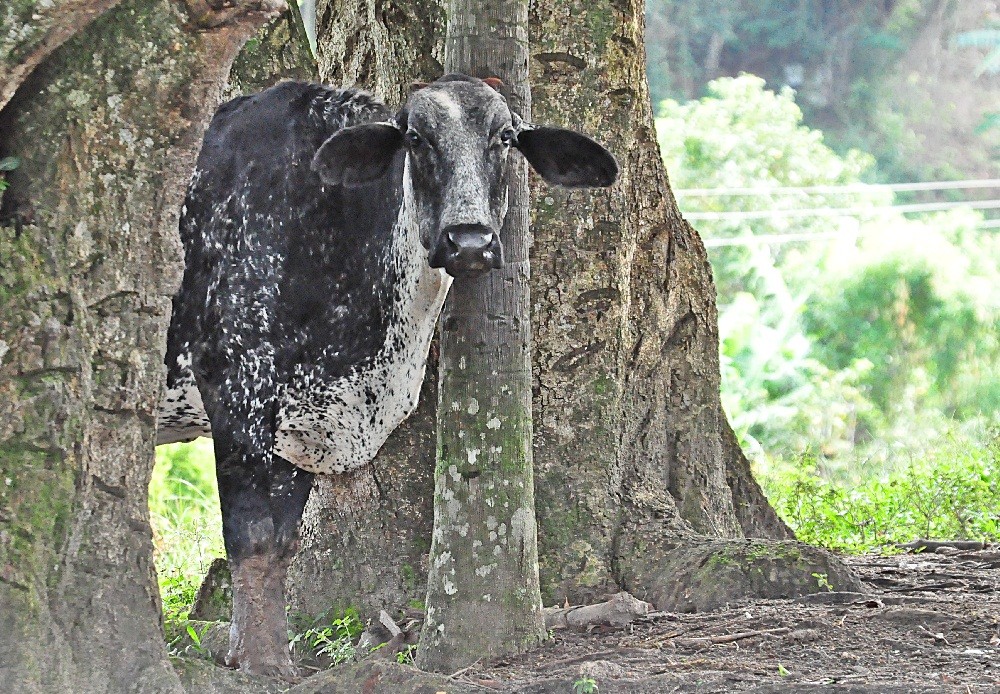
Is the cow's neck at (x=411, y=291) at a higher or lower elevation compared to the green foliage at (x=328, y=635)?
higher

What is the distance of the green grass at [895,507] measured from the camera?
7297 millimetres

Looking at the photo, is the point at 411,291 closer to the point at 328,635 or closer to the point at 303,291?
the point at 303,291

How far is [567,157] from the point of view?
4500mm

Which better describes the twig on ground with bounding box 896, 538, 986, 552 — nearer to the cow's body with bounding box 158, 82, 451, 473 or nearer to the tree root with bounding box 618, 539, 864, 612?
the tree root with bounding box 618, 539, 864, 612

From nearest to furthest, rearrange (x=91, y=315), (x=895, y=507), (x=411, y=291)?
(x=91, y=315) < (x=411, y=291) < (x=895, y=507)

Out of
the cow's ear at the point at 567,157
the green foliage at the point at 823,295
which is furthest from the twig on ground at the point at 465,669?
the green foliage at the point at 823,295

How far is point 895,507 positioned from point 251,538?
13.9ft

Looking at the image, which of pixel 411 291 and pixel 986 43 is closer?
pixel 411 291

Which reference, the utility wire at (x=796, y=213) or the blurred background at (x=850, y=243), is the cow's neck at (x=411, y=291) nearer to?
the blurred background at (x=850, y=243)

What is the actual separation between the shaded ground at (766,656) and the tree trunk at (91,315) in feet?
1.46

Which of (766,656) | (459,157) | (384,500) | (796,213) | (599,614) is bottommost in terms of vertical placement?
(766,656)

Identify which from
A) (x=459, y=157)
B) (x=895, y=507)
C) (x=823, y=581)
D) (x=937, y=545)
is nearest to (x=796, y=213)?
(x=895, y=507)

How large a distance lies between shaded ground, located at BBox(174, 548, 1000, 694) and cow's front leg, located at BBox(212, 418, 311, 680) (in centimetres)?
69

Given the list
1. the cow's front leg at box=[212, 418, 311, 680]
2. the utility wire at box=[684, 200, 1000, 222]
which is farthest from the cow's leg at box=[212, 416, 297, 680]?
the utility wire at box=[684, 200, 1000, 222]
